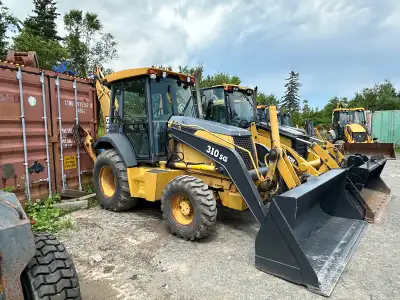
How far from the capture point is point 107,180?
18.7 ft

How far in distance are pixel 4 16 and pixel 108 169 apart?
24799 millimetres

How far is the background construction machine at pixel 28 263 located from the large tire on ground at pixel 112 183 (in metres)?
2.97

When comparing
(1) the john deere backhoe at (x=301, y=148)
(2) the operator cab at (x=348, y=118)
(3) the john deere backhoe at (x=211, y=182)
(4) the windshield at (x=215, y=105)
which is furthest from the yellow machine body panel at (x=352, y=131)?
(3) the john deere backhoe at (x=211, y=182)

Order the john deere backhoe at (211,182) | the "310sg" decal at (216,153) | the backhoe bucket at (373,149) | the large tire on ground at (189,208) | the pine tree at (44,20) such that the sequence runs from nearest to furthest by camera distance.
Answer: the john deere backhoe at (211,182), the large tire on ground at (189,208), the "310sg" decal at (216,153), the backhoe bucket at (373,149), the pine tree at (44,20)

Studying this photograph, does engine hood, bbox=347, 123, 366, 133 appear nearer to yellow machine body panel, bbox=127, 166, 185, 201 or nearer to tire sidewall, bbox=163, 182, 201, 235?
yellow machine body panel, bbox=127, 166, 185, 201

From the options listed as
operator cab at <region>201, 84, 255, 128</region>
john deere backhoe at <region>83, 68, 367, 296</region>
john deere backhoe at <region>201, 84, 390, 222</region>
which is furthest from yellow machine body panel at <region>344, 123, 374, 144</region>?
john deere backhoe at <region>83, 68, 367, 296</region>

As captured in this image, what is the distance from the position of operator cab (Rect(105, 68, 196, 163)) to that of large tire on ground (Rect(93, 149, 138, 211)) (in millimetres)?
380

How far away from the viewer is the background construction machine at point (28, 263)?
172cm

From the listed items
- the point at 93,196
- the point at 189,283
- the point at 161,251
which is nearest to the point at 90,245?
the point at 161,251

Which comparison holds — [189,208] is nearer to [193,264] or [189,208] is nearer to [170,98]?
[193,264]

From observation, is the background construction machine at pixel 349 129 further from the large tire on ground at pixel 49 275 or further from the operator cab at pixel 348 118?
the large tire on ground at pixel 49 275

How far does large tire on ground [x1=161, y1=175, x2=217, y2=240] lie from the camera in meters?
3.98

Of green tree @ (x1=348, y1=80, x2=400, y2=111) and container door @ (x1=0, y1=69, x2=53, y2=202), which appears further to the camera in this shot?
green tree @ (x1=348, y1=80, x2=400, y2=111)

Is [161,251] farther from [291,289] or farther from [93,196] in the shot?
[93,196]
